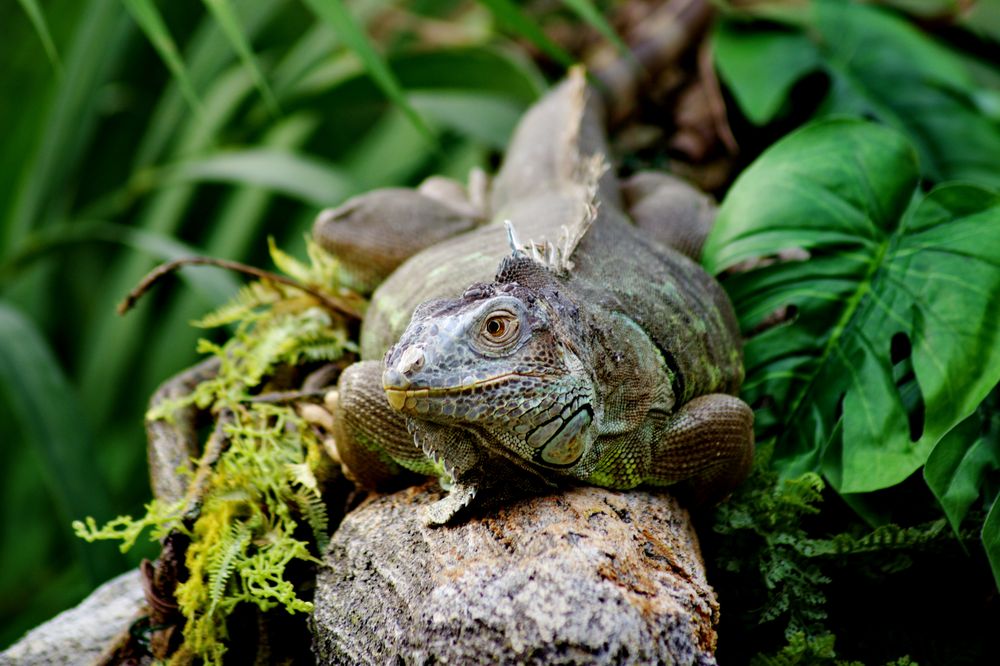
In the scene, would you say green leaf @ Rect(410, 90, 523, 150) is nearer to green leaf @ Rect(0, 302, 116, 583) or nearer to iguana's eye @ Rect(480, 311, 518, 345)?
green leaf @ Rect(0, 302, 116, 583)

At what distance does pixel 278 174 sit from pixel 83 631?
2.66 m

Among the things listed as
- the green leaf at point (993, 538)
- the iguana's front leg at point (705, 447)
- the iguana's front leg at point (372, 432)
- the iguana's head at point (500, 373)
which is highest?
the iguana's head at point (500, 373)

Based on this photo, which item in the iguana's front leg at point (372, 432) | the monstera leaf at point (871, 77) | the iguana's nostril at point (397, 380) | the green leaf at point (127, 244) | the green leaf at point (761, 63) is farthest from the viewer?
the green leaf at point (761, 63)

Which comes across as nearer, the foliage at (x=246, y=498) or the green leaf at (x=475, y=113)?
the foliage at (x=246, y=498)

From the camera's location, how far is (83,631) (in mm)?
2863

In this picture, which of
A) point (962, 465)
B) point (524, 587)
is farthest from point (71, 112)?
point (962, 465)

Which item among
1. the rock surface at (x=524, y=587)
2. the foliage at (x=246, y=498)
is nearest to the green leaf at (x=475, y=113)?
the foliage at (x=246, y=498)

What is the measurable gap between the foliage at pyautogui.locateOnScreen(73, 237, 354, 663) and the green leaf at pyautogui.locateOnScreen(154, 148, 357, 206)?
1555 millimetres

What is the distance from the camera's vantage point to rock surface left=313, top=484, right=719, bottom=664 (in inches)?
74.8

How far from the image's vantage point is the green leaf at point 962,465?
259cm

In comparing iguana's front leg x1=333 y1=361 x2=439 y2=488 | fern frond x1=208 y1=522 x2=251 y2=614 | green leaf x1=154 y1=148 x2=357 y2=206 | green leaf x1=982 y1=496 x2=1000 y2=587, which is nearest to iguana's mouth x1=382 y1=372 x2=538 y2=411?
iguana's front leg x1=333 y1=361 x2=439 y2=488

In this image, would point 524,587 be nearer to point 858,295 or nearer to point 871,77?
point 858,295

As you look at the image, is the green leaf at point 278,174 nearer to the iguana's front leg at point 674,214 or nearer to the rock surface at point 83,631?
the iguana's front leg at point 674,214

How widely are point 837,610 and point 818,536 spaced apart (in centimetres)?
23
